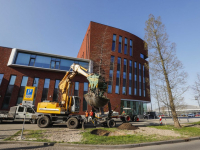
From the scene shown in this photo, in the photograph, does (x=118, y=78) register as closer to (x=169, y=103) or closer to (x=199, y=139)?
(x=169, y=103)

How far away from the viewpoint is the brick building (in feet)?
70.7

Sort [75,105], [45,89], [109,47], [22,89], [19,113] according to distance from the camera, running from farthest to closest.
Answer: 1. [109,47]
2. [45,89]
3. [22,89]
4. [19,113]
5. [75,105]

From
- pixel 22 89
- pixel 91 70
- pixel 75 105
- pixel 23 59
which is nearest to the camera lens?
pixel 75 105

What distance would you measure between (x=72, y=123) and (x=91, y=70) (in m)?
15.9

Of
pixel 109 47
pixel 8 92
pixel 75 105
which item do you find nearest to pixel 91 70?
pixel 109 47

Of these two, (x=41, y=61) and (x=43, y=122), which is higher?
(x=41, y=61)

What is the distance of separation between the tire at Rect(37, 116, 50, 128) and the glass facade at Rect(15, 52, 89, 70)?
46.8 feet

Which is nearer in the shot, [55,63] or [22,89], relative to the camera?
[22,89]

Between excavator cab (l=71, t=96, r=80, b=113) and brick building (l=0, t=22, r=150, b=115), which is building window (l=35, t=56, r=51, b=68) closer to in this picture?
brick building (l=0, t=22, r=150, b=115)

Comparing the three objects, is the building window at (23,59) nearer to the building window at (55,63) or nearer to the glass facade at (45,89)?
the building window at (55,63)

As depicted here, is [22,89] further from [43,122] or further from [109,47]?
[109,47]

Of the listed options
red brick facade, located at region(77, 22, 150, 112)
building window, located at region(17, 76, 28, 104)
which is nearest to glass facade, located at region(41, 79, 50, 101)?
building window, located at region(17, 76, 28, 104)

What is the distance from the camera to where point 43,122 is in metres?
11.7

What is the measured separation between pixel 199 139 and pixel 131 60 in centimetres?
2624
